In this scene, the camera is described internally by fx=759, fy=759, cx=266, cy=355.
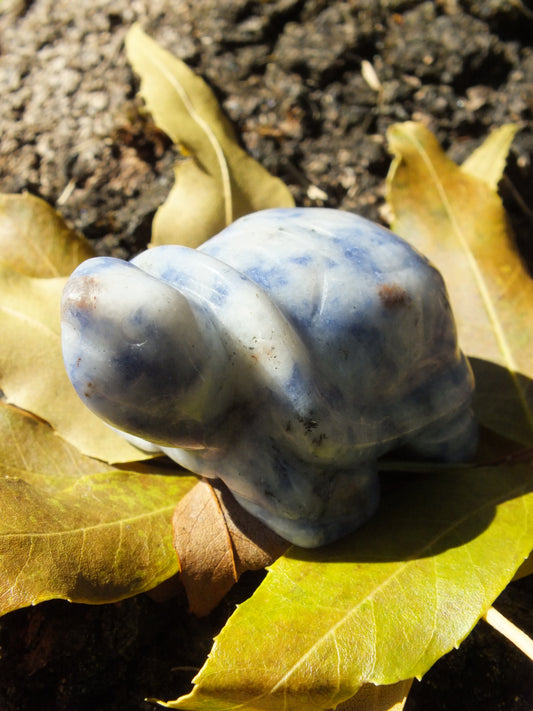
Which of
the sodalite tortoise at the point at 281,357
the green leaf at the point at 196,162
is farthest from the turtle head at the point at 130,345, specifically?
the green leaf at the point at 196,162

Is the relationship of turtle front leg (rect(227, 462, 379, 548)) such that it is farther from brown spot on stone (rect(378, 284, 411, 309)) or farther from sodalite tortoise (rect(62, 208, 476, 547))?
brown spot on stone (rect(378, 284, 411, 309))

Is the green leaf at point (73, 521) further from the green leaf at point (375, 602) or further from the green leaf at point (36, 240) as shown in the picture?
the green leaf at point (36, 240)

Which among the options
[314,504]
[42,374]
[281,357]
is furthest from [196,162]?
[314,504]

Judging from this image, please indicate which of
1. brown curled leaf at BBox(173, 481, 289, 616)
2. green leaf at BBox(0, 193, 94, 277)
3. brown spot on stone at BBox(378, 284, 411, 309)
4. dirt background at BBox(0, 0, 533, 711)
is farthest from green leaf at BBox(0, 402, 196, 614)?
dirt background at BBox(0, 0, 533, 711)

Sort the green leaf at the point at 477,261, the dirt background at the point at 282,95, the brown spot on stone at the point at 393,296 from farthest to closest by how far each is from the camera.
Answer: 1. the dirt background at the point at 282,95
2. the green leaf at the point at 477,261
3. the brown spot on stone at the point at 393,296

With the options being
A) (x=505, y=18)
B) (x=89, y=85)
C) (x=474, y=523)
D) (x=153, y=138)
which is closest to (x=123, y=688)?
(x=474, y=523)

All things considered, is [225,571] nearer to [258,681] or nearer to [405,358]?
[258,681]
